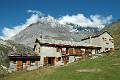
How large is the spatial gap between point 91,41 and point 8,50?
110 ft

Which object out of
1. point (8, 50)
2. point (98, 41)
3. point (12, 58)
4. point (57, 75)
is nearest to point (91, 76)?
point (57, 75)

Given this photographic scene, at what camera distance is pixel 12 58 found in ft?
234

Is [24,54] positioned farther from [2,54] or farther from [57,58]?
[57,58]

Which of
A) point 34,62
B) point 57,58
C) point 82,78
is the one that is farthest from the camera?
point 57,58

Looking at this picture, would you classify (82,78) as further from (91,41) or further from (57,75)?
(91,41)

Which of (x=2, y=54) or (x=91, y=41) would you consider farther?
(x=91, y=41)

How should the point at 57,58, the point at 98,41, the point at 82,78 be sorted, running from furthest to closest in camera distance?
the point at 98,41 → the point at 57,58 → the point at 82,78

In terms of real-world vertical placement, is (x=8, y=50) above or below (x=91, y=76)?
above

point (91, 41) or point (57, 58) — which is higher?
point (91, 41)

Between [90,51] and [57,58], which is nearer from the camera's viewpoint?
[57,58]

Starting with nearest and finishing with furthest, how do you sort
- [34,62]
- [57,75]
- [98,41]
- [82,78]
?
[82,78], [57,75], [34,62], [98,41]

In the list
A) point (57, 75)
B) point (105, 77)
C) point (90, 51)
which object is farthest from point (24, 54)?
point (105, 77)

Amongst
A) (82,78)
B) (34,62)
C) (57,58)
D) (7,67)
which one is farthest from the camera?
(57,58)

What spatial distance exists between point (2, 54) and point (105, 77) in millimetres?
40401
